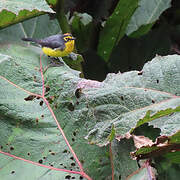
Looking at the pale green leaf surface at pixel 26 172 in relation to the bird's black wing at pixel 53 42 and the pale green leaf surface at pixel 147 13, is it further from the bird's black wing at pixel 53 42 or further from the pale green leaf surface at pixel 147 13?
the pale green leaf surface at pixel 147 13

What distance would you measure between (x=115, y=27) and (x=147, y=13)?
25 centimetres

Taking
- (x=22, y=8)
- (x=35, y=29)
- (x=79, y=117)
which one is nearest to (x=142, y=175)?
(x=79, y=117)

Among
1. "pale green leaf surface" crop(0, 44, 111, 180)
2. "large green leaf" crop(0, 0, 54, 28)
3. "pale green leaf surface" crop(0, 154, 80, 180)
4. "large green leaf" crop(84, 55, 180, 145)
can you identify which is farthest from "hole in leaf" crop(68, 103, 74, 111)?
"large green leaf" crop(0, 0, 54, 28)

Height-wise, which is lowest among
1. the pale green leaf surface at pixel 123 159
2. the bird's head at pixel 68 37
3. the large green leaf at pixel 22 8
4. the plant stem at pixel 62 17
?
the pale green leaf surface at pixel 123 159

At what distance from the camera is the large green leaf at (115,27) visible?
1.60 metres

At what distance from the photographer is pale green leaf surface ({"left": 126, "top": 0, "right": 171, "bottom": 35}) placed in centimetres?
175

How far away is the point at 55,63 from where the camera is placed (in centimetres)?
138

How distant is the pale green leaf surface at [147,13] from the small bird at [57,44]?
14.5 inches

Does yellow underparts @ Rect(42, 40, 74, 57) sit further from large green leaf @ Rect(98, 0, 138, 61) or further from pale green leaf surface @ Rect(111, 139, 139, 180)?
pale green leaf surface @ Rect(111, 139, 139, 180)

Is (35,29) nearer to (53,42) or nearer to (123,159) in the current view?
(53,42)

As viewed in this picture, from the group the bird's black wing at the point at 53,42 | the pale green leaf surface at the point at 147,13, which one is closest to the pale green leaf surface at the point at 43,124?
the bird's black wing at the point at 53,42

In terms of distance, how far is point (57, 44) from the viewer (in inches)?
69.7

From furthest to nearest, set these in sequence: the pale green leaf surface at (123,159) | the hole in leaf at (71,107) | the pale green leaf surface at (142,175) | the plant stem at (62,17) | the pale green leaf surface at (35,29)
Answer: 1. the pale green leaf surface at (35,29)
2. the plant stem at (62,17)
3. the hole in leaf at (71,107)
4. the pale green leaf surface at (123,159)
5. the pale green leaf surface at (142,175)

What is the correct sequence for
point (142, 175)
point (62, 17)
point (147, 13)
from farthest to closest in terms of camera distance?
point (147, 13) → point (62, 17) → point (142, 175)
